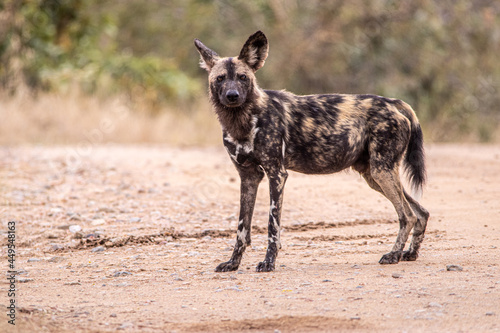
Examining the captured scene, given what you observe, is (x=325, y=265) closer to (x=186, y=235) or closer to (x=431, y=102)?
(x=186, y=235)

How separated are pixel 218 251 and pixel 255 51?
1.82 metres

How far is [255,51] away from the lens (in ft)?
18.3

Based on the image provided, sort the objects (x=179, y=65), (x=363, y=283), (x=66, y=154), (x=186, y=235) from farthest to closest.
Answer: (x=179, y=65), (x=66, y=154), (x=186, y=235), (x=363, y=283)

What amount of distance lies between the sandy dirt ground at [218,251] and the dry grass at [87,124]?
2641mm

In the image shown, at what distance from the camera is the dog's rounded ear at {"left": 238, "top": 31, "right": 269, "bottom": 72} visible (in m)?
5.51

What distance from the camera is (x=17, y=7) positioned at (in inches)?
607

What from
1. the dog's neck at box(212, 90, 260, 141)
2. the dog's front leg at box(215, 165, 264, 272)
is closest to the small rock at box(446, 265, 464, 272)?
the dog's front leg at box(215, 165, 264, 272)

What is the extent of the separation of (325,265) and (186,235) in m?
1.74

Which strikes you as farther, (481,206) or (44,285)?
(481,206)

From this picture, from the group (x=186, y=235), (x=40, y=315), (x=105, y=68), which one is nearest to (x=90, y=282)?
(x=40, y=315)

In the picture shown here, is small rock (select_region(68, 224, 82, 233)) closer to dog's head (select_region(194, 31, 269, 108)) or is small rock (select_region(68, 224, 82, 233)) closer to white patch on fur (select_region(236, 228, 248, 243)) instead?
white patch on fur (select_region(236, 228, 248, 243))

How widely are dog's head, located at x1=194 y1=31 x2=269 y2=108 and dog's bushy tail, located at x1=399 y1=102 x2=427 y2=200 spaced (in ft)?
4.48

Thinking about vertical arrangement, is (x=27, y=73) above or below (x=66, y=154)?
above

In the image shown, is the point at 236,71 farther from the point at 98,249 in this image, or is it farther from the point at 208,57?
the point at 98,249
